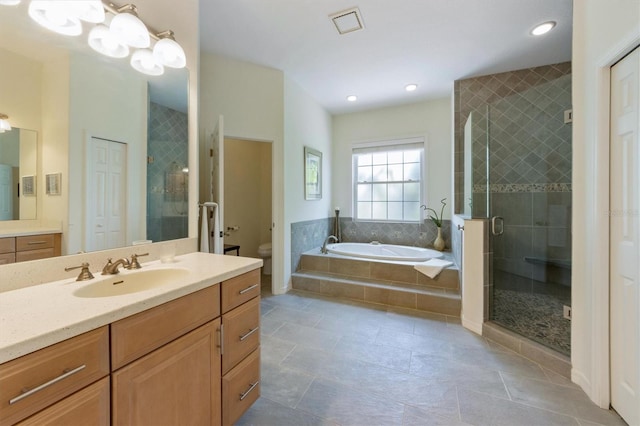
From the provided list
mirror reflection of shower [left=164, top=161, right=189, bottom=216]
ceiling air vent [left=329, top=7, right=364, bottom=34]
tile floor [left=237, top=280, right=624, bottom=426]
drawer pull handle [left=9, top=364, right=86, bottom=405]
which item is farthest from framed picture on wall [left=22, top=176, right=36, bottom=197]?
ceiling air vent [left=329, top=7, right=364, bottom=34]

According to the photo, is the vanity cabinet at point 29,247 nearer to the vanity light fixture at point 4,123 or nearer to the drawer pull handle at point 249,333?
the vanity light fixture at point 4,123

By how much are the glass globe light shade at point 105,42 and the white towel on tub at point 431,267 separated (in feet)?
10.1

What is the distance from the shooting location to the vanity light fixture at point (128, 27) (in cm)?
128

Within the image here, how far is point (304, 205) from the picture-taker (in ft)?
12.0

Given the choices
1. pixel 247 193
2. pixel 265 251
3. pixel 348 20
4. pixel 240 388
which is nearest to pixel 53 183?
pixel 240 388

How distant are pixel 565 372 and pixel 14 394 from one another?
2642mm

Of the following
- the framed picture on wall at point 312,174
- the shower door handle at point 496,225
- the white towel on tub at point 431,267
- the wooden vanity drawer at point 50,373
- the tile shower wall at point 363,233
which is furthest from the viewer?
the framed picture on wall at point 312,174

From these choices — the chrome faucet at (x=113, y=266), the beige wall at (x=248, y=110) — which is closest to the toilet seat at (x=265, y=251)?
the beige wall at (x=248, y=110)

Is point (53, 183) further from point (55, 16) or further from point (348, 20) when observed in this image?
point (348, 20)

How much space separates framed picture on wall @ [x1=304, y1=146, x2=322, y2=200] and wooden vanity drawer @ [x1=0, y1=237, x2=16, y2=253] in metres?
2.84

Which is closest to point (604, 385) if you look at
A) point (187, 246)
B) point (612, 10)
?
point (612, 10)

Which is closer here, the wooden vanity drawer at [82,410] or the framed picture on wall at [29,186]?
the wooden vanity drawer at [82,410]

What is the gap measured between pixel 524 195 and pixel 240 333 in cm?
314

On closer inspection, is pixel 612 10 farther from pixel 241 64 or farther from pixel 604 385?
pixel 241 64
